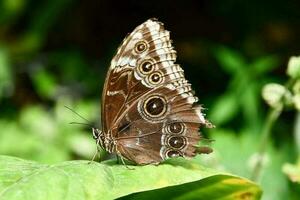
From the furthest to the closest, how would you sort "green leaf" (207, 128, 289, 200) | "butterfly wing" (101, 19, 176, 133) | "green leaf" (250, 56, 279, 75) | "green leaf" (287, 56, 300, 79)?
"green leaf" (250, 56, 279, 75) → "green leaf" (207, 128, 289, 200) → "butterfly wing" (101, 19, 176, 133) → "green leaf" (287, 56, 300, 79)

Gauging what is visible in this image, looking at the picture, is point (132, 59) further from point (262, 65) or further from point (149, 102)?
point (262, 65)

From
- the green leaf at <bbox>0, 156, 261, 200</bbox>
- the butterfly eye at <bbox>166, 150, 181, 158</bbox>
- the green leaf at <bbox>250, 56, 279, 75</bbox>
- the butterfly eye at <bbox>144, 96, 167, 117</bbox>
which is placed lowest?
the green leaf at <bbox>0, 156, 261, 200</bbox>

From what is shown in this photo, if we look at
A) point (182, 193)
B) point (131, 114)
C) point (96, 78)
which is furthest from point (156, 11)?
point (182, 193)

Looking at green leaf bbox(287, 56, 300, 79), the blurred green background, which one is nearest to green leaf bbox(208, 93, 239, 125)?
the blurred green background

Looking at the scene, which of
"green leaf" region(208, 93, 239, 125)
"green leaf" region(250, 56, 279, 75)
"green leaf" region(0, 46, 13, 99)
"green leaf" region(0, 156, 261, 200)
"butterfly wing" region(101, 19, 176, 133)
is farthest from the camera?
"green leaf" region(0, 46, 13, 99)

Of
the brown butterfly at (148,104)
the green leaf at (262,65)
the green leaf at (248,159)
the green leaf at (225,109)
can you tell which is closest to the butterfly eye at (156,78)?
the brown butterfly at (148,104)

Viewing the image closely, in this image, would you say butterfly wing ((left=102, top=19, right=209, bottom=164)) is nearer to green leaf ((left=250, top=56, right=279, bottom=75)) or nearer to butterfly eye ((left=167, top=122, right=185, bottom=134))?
butterfly eye ((left=167, top=122, right=185, bottom=134))

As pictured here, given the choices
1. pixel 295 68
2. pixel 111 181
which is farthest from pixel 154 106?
pixel 111 181
